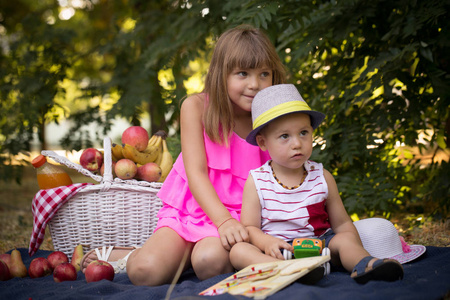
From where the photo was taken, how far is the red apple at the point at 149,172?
10.2 feet

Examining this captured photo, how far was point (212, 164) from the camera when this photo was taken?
260 centimetres

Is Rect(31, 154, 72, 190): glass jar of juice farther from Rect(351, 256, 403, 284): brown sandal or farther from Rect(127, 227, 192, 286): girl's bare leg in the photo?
Rect(351, 256, 403, 284): brown sandal

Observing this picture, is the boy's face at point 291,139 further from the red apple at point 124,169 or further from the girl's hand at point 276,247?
the red apple at point 124,169

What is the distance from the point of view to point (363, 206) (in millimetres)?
3236

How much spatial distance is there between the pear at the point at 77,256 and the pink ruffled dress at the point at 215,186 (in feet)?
2.01

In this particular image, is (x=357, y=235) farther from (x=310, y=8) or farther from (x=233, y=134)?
(x=310, y=8)

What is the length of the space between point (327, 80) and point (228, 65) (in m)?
1.36

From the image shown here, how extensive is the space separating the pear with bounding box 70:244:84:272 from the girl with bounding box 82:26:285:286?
0.35 ft

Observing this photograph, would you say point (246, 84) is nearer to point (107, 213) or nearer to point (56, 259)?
point (107, 213)

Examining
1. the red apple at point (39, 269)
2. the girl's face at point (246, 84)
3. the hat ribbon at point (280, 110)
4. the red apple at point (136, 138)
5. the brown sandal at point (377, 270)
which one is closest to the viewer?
the brown sandal at point (377, 270)

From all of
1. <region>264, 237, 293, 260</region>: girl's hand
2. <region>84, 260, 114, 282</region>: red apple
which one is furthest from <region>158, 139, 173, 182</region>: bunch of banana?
<region>264, 237, 293, 260</region>: girl's hand

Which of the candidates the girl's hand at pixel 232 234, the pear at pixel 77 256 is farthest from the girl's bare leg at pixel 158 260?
the pear at pixel 77 256

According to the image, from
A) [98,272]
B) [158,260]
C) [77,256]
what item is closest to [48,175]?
[77,256]

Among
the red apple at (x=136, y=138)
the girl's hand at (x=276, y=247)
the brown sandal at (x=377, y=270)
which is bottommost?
the brown sandal at (x=377, y=270)
